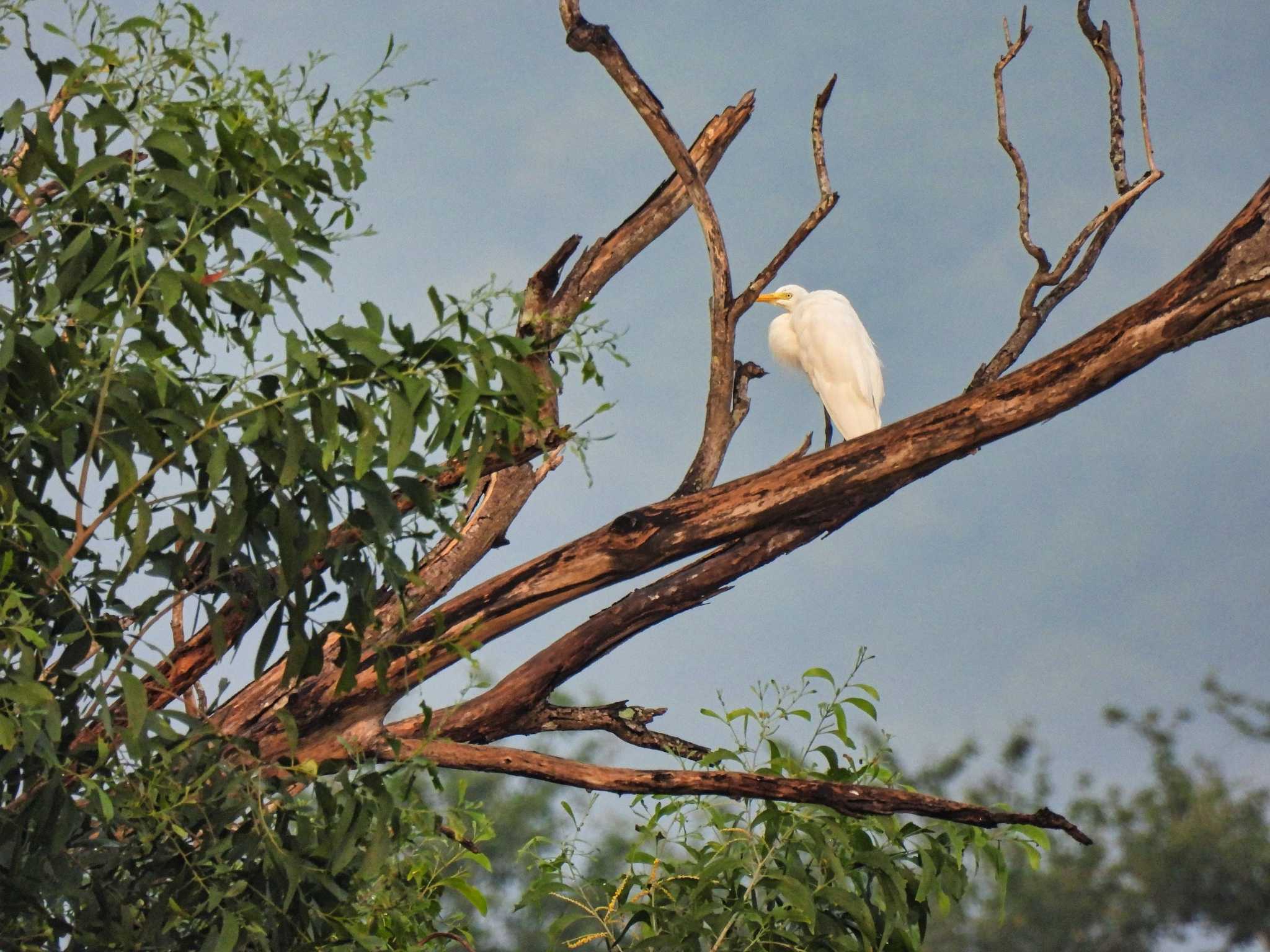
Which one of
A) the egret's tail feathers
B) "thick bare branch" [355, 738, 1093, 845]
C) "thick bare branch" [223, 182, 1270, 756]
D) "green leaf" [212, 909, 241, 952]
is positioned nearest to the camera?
"green leaf" [212, 909, 241, 952]

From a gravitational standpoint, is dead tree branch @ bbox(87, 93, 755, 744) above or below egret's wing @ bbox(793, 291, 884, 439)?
below

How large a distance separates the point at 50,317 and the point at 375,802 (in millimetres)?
885

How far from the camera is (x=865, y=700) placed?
2.84m

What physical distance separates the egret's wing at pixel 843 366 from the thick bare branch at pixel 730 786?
3.44 metres

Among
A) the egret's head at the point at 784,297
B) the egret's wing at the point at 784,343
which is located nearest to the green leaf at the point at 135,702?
the egret's wing at the point at 784,343

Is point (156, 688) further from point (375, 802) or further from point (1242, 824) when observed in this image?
point (1242, 824)

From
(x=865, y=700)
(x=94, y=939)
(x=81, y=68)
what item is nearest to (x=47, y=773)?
(x=94, y=939)

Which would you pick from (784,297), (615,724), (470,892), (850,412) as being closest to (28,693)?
(470,892)

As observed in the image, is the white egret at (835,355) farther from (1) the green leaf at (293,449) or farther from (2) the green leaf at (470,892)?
(1) the green leaf at (293,449)

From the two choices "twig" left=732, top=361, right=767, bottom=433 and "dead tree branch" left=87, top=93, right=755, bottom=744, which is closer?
"dead tree branch" left=87, top=93, right=755, bottom=744

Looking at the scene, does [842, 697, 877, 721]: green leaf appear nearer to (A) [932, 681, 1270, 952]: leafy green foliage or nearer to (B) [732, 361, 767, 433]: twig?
(B) [732, 361, 767, 433]: twig

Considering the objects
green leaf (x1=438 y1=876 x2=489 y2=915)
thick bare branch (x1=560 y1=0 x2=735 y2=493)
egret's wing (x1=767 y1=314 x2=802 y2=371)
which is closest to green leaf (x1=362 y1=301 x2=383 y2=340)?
green leaf (x1=438 y1=876 x2=489 y2=915)

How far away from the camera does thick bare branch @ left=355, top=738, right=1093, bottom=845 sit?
2.67m

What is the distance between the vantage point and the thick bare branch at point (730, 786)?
267cm
